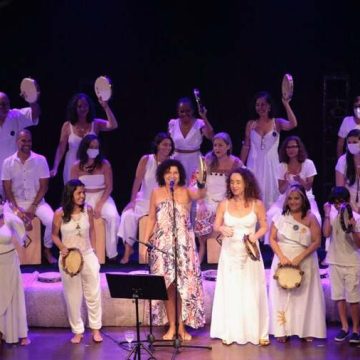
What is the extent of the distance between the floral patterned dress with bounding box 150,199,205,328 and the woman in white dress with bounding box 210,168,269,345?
0.23 m

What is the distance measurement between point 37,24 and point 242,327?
16.5 ft

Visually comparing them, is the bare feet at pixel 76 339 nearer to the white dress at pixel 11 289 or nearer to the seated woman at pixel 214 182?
the white dress at pixel 11 289

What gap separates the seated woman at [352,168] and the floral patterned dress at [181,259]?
212 cm

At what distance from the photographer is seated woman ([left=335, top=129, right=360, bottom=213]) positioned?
9875 mm

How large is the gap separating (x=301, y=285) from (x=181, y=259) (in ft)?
3.87

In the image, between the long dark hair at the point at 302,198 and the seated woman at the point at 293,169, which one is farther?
the seated woman at the point at 293,169

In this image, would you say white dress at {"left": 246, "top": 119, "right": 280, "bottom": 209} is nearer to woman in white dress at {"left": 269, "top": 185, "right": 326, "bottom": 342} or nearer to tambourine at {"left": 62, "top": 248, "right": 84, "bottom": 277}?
woman in white dress at {"left": 269, "top": 185, "right": 326, "bottom": 342}

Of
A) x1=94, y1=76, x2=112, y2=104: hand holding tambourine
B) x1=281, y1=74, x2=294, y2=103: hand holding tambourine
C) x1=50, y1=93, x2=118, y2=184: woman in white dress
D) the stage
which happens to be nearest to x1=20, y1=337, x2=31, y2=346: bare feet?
the stage

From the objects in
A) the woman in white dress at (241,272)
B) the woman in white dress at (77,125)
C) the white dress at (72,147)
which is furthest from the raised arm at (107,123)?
the woman in white dress at (241,272)

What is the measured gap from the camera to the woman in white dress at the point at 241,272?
8562 mm

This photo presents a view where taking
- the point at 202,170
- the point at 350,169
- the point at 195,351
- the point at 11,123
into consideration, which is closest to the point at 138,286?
the point at 202,170

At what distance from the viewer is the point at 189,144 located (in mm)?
10812

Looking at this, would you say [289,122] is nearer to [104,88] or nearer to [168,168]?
[104,88]

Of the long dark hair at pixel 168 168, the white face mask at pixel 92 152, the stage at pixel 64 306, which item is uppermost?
the white face mask at pixel 92 152
